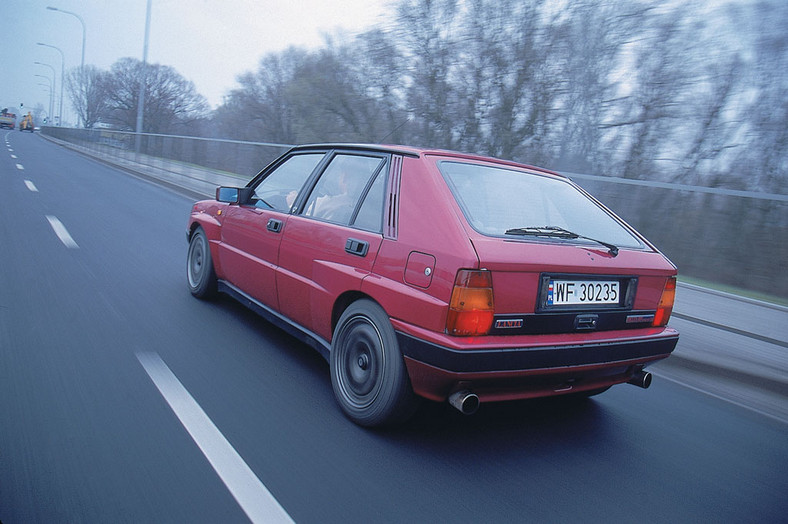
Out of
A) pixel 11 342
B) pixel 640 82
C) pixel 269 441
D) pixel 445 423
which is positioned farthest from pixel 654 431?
pixel 640 82

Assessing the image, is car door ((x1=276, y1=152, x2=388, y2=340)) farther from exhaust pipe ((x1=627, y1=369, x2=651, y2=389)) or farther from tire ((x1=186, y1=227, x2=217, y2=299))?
exhaust pipe ((x1=627, y1=369, x2=651, y2=389))

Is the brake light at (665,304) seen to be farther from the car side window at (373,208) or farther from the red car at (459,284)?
the car side window at (373,208)

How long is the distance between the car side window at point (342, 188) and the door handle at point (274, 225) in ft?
0.85

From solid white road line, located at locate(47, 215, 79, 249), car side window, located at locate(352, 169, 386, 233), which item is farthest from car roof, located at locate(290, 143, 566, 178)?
solid white road line, located at locate(47, 215, 79, 249)

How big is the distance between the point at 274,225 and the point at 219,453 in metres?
1.90

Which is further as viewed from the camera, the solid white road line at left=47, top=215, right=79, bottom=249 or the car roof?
the solid white road line at left=47, top=215, right=79, bottom=249

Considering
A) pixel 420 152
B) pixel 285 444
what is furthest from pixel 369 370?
pixel 420 152

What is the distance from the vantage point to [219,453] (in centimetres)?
275

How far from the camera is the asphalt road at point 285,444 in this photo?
2.43 metres

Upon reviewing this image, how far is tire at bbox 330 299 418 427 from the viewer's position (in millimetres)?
2988

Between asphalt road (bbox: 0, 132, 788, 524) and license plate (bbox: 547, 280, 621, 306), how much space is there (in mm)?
821

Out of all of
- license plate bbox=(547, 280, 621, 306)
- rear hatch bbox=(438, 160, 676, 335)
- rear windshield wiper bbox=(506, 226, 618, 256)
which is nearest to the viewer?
rear hatch bbox=(438, 160, 676, 335)

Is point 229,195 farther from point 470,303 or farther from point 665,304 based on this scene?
point 665,304

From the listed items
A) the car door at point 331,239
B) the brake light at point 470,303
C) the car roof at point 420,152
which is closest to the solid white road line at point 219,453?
the car door at point 331,239
